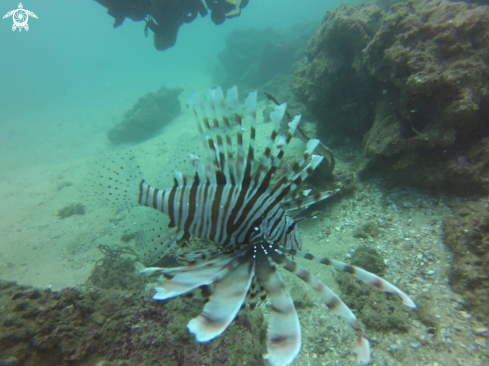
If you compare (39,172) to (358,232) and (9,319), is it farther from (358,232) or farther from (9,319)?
(358,232)

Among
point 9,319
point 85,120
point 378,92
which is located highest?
point 85,120

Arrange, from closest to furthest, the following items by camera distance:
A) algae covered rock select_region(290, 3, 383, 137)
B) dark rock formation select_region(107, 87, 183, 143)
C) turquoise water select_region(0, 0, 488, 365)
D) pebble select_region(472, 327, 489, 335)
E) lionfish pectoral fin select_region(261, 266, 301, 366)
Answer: lionfish pectoral fin select_region(261, 266, 301, 366), pebble select_region(472, 327, 489, 335), turquoise water select_region(0, 0, 488, 365), algae covered rock select_region(290, 3, 383, 137), dark rock formation select_region(107, 87, 183, 143)

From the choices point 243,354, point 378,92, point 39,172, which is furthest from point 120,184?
point 39,172

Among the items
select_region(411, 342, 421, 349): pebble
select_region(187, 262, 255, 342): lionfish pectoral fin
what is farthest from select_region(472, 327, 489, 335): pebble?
select_region(187, 262, 255, 342): lionfish pectoral fin

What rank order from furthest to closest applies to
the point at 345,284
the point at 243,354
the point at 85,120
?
the point at 85,120
the point at 345,284
the point at 243,354

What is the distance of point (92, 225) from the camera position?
618 centimetres

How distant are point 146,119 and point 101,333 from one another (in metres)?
13.7

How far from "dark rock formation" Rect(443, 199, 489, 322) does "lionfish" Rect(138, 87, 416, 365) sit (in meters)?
2.03

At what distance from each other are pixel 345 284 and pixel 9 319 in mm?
3261

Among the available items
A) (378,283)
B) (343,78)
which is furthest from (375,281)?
(343,78)

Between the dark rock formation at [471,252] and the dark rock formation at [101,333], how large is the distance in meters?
2.32

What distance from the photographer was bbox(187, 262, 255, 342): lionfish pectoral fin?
3.89 ft

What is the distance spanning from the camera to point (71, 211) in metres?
6.94

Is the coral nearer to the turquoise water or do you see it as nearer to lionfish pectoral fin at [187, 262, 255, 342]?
the turquoise water
